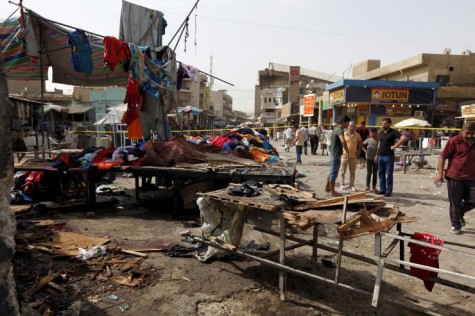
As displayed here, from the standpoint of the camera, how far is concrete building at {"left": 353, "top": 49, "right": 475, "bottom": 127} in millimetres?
31969

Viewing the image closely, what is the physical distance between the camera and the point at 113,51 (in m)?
7.41

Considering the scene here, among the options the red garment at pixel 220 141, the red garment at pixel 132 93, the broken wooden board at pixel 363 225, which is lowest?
the broken wooden board at pixel 363 225

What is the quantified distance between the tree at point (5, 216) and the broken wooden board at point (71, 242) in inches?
97.4

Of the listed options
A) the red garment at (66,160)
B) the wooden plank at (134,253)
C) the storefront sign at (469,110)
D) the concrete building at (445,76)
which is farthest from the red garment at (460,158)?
the concrete building at (445,76)

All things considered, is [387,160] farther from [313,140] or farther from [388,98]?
[388,98]

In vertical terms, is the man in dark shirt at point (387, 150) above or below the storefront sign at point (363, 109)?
below

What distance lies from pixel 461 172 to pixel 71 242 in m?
6.42

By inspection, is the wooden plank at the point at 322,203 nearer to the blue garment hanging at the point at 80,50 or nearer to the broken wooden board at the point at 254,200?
the broken wooden board at the point at 254,200

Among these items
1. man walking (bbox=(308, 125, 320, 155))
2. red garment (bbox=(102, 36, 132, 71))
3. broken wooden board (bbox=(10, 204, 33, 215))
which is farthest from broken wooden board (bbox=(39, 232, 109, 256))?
man walking (bbox=(308, 125, 320, 155))

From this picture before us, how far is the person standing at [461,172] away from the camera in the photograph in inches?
238

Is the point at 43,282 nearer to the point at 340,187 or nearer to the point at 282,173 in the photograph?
the point at 282,173

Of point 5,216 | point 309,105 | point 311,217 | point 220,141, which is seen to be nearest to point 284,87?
point 309,105

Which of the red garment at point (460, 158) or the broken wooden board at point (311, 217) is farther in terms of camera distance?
the red garment at point (460, 158)

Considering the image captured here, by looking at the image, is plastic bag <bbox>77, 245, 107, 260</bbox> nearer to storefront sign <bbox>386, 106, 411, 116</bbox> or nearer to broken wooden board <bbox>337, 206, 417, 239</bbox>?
broken wooden board <bbox>337, 206, 417, 239</bbox>
